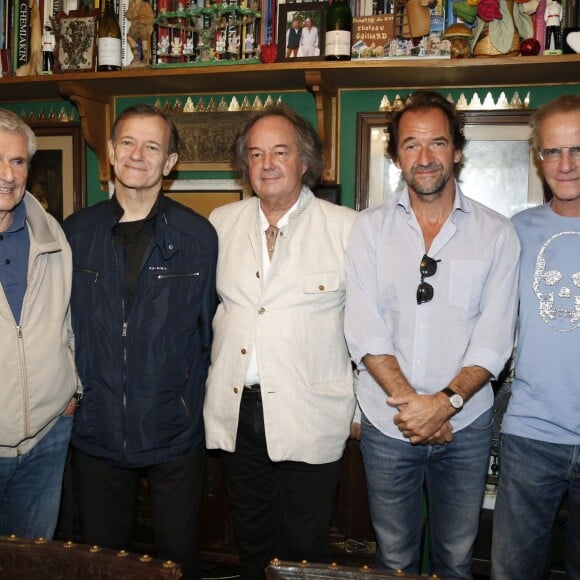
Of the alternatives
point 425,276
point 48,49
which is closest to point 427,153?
point 425,276

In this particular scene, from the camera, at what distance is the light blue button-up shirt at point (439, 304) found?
182cm

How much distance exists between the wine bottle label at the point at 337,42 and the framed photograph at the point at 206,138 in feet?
1.81

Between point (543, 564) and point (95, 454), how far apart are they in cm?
133

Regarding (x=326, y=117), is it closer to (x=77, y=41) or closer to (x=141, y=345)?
(x=77, y=41)

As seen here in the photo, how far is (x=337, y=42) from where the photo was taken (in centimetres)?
246

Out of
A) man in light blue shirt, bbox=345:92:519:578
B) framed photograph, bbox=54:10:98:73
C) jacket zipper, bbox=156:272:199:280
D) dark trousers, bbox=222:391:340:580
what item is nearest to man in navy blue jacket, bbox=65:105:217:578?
jacket zipper, bbox=156:272:199:280

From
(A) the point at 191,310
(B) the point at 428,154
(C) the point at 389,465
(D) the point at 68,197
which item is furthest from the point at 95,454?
(D) the point at 68,197

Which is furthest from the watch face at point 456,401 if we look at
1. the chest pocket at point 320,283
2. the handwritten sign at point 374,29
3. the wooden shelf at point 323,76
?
the handwritten sign at point 374,29

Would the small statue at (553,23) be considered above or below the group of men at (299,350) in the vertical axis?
above

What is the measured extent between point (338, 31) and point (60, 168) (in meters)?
1.46

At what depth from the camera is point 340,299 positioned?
1998 mm

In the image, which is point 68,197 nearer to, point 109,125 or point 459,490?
point 109,125

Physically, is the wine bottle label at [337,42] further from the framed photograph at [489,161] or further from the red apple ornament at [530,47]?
the red apple ornament at [530,47]

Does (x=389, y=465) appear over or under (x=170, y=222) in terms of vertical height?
under
